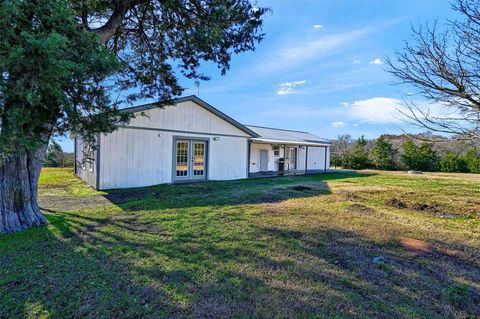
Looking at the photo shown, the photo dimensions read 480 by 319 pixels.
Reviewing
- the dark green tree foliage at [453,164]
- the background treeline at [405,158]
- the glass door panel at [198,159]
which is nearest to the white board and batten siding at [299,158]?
the glass door panel at [198,159]

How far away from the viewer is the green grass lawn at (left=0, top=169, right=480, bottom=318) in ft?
9.66

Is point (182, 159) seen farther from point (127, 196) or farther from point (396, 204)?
point (396, 204)

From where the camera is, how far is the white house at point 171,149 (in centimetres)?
1143

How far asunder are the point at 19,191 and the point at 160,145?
7511 mm

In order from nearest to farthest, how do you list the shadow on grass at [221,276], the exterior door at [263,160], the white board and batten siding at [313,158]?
the shadow on grass at [221,276] < the exterior door at [263,160] < the white board and batten siding at [313,158]

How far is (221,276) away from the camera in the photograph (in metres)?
3.60

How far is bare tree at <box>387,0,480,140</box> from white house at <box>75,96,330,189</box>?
24.2 feet

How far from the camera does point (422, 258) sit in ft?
14.8

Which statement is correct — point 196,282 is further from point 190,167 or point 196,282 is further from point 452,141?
→ point 190,167

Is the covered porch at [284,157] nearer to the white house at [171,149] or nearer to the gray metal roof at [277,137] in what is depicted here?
the gray metal roof at [277,137]

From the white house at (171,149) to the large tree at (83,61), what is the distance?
2.01 meters

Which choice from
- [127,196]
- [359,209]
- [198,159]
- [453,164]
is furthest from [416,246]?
[453,164]

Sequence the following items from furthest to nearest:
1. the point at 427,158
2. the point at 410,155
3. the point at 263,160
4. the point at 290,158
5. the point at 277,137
Answer: the point at 410,155 → the point at 427,158 → the point at 290,158 → the point at 277,137 → the point at 263,160

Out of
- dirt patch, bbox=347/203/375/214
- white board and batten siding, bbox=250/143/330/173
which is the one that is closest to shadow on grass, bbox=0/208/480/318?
dirt patch, bbox=347/203/375/214
